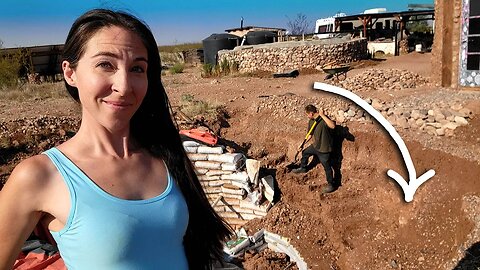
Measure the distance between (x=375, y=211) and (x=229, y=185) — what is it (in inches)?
82.5

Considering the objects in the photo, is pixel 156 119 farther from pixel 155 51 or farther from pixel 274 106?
pixel 274 106

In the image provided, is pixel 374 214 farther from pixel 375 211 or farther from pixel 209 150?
pixel 209 150

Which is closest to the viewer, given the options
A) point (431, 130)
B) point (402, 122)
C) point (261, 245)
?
point (261, 245)

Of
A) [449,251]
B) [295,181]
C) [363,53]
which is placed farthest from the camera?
[363,53]

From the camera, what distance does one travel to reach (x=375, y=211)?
6.55 m

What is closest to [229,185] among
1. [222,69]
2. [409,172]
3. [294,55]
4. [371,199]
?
[371,199]

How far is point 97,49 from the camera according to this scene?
1236mm

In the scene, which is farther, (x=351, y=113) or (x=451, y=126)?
(x=351, y=113)

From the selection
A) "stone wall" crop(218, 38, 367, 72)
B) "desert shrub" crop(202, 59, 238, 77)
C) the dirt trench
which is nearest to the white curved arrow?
the dirt trench

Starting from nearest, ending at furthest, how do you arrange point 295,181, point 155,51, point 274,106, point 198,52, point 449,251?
point 155,51 → point 449,251 → point 295,181 → point 274,106 → point 198,52

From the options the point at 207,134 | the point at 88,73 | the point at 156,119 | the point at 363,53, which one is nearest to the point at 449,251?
the point at 207,134

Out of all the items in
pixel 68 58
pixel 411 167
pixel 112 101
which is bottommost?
pixel 411 167

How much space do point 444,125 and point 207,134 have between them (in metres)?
3.74

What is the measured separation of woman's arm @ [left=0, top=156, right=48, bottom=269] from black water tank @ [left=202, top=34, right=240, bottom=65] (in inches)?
725
